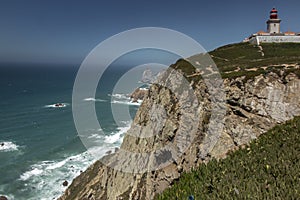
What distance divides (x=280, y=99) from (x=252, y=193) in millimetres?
15404

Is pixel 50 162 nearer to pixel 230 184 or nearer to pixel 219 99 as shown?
pixel 219 99

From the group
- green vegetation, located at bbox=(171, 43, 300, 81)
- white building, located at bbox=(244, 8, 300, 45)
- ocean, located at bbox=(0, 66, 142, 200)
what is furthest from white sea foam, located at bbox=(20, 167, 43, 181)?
white building, located at bbox=(244, 8, 300, 45)

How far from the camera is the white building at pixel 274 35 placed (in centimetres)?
4852

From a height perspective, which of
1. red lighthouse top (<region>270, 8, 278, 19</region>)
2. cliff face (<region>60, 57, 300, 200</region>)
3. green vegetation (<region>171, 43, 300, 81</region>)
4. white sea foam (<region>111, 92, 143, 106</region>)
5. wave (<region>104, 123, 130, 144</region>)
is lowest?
wave (<region>104, 123, 130, 144</region>)

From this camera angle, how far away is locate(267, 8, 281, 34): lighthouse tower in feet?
166

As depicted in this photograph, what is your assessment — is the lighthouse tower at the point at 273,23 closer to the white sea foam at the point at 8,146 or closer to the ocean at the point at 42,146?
the ocean at the point at 42,146

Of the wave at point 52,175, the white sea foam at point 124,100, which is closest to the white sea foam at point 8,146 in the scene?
the wave at point 52,175

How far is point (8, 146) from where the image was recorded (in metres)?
53.6

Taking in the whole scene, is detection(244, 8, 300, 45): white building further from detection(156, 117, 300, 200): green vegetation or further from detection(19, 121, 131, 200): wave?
detection(156, 117, 300, 200): green vegetation

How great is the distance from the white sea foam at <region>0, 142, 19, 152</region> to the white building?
5721 cm

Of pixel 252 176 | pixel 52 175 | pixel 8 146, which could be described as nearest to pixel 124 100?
pixel 8 146

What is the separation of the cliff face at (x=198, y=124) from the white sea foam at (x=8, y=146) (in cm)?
2791

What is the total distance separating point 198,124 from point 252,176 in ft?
47.9

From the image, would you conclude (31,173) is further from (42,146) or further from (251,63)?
(251,63)
